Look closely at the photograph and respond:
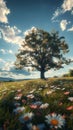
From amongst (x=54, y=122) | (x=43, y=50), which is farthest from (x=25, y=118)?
(x=43, y=50)

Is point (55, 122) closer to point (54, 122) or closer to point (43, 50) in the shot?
point (54, 122)

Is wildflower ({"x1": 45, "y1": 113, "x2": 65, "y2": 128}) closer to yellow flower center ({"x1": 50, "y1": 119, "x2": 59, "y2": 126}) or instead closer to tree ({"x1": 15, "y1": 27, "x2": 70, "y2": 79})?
yellow flower center ({"x1": 50, "y1": 119, "x2": 59, "y2": 126})

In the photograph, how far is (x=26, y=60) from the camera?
39781 millimetres

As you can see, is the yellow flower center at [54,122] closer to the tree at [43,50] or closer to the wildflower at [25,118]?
the wildflower at [25,118]

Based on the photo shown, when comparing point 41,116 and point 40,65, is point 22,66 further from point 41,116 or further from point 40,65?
point 41,116

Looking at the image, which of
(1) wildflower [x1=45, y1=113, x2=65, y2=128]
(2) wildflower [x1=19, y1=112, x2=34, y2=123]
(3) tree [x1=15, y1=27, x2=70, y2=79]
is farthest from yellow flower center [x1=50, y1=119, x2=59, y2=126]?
(3) tree [x1=15, y1=27, x2=70, y2=79]

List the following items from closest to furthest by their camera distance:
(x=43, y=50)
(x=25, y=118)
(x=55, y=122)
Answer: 1. (x=55, y=122)
2. (x=25, y=118)
3. (x=43, y=50)

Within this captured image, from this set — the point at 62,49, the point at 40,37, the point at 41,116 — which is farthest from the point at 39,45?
the point at 41,116

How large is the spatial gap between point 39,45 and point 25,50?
271 cm

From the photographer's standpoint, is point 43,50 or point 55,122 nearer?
point 55,122

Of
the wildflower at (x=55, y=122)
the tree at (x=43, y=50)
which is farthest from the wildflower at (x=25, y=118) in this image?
the tree at (x=43, y=50)

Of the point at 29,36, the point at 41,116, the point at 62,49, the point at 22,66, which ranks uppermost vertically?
the point at 29,36

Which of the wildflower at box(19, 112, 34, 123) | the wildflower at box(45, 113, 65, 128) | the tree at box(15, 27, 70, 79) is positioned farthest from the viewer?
the tree at box(15, 27, 70, 79)

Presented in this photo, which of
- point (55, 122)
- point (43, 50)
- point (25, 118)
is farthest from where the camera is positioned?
point (43, 50)
